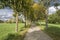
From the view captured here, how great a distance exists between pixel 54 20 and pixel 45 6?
207 feet

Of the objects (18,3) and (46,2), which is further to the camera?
(46,2)

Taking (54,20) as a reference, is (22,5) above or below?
above

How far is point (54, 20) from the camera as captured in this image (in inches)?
3752

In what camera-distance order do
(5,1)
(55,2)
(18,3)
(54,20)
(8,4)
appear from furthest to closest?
(54,20) < (55,2) < (18,3) < (8,4) < (5,1)

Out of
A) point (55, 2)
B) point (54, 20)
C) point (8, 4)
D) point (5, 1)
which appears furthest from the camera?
point (54, 20)

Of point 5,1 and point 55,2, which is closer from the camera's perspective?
point 5,1

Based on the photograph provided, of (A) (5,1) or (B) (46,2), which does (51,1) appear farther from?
(A) (5,1)

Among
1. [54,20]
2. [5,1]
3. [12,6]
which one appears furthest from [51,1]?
[54,20]

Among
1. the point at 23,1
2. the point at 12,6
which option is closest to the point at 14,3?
the point at 12,6

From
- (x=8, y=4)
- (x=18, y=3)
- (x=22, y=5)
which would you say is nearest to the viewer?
(x=8, y=4)

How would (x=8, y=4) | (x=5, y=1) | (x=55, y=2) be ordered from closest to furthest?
(x=5, y=1), (x=8, y=4), (x=55, y=2)

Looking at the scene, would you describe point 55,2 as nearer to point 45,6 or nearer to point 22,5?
point 45,6

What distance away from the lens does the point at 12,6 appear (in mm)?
22156

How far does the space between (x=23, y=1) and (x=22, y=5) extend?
79 centimetres
